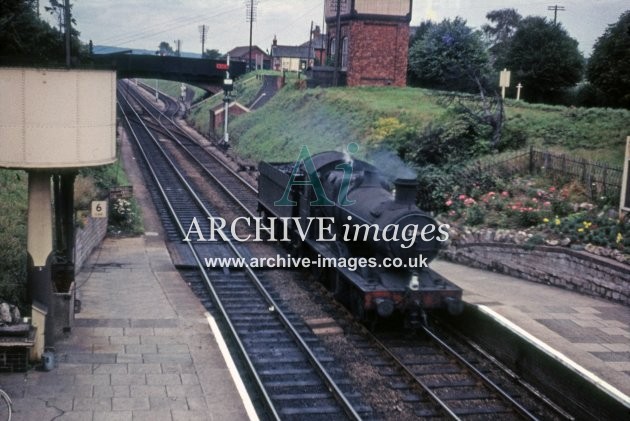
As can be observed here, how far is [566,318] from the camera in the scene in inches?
501

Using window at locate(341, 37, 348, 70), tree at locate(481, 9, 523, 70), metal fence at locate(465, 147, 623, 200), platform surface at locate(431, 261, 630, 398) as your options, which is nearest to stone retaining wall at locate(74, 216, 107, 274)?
platform surface at locate(431, 261, 630, 398)

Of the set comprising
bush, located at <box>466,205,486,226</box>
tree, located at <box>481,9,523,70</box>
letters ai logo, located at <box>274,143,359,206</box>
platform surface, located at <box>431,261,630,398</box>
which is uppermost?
tree, located at <box>481,9,523,70</box>

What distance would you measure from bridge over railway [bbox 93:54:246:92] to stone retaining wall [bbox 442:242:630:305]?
129 ft

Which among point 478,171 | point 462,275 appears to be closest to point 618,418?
point 462,275

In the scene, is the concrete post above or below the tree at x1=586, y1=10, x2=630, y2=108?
below

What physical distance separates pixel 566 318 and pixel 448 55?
31.1 metres

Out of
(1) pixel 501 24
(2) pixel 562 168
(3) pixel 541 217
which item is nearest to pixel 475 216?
(3) pixel 541 217

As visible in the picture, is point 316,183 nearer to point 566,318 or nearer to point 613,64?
point 566,318

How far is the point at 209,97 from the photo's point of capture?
63.1 metres

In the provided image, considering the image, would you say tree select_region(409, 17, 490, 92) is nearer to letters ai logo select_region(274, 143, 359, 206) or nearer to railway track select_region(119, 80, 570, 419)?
letters ai logo select_region(274, 143, 359, 206)

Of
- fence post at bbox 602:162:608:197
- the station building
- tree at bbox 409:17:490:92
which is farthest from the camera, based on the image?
the station building

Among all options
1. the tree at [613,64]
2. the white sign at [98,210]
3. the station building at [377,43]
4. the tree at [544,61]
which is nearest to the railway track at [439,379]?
the white sign at [98,210]

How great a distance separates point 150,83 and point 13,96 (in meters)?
99.5

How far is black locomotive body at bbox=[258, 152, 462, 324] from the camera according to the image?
12.0m
